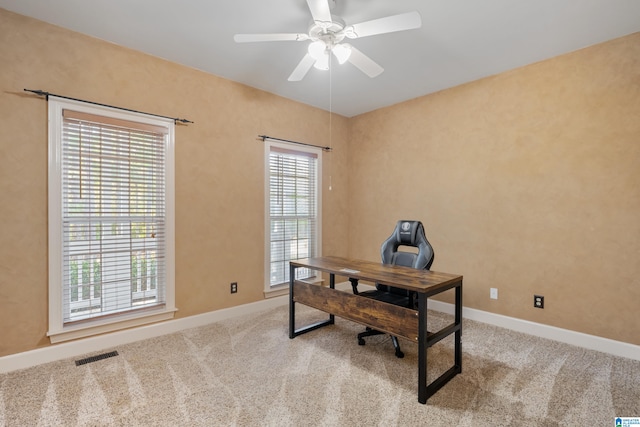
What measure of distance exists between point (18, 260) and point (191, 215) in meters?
1.32

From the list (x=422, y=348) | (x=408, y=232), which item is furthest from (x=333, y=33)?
(x=422, y=348)

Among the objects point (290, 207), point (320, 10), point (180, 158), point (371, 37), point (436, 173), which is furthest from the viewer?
point (290, 207)

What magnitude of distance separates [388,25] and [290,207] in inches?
101

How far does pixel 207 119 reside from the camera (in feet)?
10.6

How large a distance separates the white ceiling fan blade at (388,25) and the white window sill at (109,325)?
2945 mm

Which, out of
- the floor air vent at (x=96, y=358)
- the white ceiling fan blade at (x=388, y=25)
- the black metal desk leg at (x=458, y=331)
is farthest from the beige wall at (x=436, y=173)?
the white ceiling fan blade at (x=388, y=25)

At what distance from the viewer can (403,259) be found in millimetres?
2869

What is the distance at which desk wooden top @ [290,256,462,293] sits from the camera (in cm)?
197

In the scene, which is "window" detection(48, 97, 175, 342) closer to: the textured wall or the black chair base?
the textured wall

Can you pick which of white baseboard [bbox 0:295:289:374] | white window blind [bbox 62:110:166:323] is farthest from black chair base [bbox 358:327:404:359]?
white window blind [bbox 62:110:166:323]

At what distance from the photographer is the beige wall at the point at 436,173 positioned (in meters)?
2.33

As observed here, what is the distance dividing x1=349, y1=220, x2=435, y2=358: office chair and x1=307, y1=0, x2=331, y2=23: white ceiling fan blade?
5.92ft

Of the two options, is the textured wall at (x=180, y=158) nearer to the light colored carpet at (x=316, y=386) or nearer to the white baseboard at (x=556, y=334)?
the light colored carpet at (x=316, y=386)

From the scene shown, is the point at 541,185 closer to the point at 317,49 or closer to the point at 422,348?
the point at 422,348
